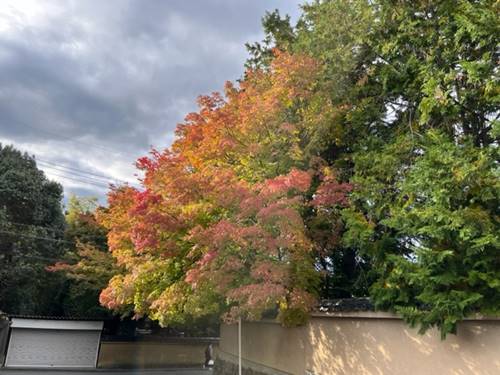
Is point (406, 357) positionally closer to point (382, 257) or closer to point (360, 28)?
point (382, 257)

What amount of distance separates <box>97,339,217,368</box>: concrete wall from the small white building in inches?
48.9

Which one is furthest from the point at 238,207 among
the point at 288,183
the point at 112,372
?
the point at 112,372

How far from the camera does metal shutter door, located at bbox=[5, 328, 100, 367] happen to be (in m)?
19.5

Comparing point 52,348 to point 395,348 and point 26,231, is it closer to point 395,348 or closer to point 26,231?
point 26,231

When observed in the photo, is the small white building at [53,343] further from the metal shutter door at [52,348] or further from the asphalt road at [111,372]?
the asphalt road at [111,372]

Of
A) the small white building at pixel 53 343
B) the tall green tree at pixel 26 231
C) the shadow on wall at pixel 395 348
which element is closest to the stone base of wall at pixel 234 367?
the shadow on wall at pixel 395 348

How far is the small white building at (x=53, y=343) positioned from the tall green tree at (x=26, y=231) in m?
3.55

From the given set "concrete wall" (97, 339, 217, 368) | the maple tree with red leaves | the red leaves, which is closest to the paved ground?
"concrete wall" (97, 339, 217, 368)

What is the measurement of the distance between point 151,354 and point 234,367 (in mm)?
13375

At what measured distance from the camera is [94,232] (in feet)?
82.0

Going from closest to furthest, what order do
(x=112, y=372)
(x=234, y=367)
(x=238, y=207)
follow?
(x=238, y=207), (x=234, y=367), (x=112, y=372)

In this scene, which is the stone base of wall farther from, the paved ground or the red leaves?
the red leaves

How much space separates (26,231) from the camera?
23.3 metres

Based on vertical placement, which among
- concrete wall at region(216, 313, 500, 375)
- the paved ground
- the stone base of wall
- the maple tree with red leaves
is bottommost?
the paved ground
